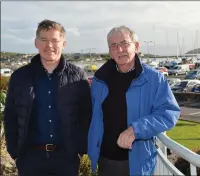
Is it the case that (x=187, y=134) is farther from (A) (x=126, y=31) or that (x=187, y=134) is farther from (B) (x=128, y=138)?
(A) (x=126, y=31)

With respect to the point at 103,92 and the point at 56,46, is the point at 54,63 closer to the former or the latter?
the point at 56,46

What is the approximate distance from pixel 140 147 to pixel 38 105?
2.86 feet

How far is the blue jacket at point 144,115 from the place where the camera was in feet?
7.82

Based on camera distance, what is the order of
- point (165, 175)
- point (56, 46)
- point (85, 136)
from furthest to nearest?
point (85, 136), point (56, 46), point (165, 175)

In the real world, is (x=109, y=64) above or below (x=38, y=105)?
above

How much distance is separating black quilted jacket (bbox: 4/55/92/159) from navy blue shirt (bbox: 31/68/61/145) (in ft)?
0.14

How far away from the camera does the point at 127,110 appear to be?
2.61m

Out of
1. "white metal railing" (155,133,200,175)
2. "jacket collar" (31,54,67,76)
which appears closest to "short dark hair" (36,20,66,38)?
"jacket collar" (31,54,67,76)

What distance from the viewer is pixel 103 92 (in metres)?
2.76

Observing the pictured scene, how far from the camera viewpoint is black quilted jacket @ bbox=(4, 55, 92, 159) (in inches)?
114

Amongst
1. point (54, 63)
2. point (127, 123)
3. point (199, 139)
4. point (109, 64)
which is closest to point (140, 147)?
point (127, 123)

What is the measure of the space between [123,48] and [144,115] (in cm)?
51

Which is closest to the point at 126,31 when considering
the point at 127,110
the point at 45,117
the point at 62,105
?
the point at 127,110

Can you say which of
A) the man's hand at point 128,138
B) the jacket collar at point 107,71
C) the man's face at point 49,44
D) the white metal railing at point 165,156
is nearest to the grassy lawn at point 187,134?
the white metal railing at point 165,156
